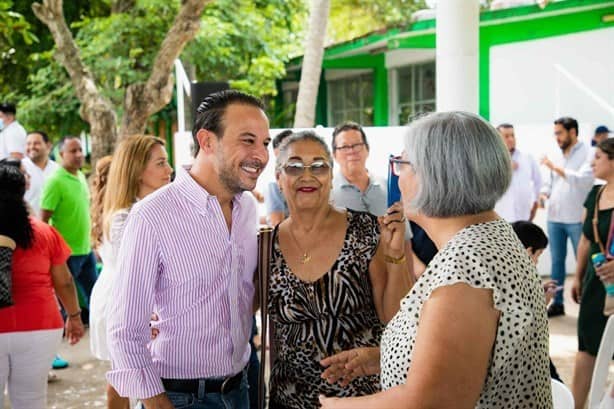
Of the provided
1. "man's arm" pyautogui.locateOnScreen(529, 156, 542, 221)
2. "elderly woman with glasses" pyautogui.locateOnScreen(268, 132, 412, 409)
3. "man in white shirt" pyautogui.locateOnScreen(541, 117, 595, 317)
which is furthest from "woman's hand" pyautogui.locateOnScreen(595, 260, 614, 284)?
"man's arm" pyautogui.locateOnScreen(529, 156, 542, 221)

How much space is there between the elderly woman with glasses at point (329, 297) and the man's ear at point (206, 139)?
52 cm

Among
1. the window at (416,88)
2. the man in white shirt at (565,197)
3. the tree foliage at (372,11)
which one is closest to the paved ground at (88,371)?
the man in white shirt at (565,197)

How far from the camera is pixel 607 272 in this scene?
4.27m

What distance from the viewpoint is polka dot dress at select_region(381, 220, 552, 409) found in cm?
171

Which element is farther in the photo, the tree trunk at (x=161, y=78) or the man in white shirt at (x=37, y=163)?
the tree trunk at (x=161, y=78)

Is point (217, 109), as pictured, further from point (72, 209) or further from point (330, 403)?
point (72, 209)

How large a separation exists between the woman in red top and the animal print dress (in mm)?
1755

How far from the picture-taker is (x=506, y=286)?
1.73 m

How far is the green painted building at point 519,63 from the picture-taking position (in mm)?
12609

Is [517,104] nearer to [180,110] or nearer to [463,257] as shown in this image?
[180,110]

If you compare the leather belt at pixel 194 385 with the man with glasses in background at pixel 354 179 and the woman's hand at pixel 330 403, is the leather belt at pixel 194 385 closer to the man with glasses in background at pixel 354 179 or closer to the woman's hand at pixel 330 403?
the woman's hand at pixel 330 403

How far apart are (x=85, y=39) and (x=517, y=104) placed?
8811 millimetres

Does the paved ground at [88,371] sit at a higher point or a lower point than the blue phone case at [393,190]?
lower

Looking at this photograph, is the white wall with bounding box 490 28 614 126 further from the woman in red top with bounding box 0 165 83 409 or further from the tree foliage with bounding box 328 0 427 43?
the tree foliage with bounding box 328 0 427 43
